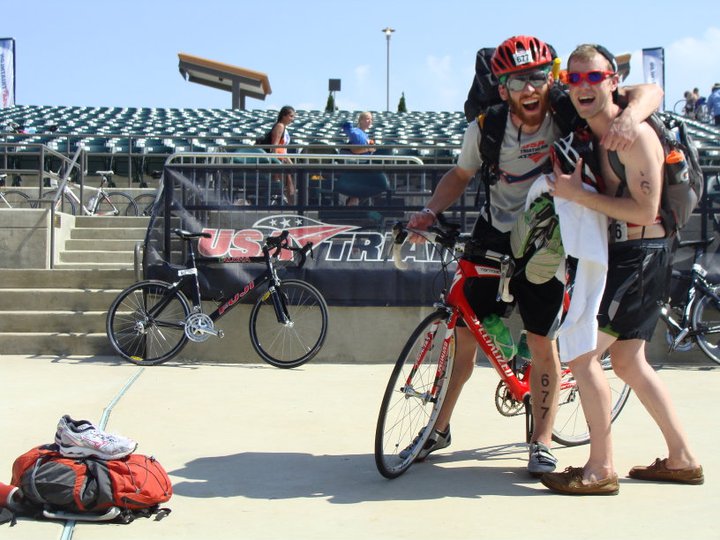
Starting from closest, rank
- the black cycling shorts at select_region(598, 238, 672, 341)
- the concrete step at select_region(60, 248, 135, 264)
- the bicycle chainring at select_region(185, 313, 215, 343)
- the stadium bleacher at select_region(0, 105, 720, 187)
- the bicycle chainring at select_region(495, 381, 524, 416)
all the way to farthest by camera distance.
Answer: the black cycling shorts at select_region(598, 238, 672, 341)
the bicycle chainring at select_region(495, 381, 524, 416)
the bicycle chainring at select_region(185, 313, 215, 343)
the concrete step at select_region(60, 248, 135, 264)
the stadium bleacher at select_region(0, 105, 720, 187)

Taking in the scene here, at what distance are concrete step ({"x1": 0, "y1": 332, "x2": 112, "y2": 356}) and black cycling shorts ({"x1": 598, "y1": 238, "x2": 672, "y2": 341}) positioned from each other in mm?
5532

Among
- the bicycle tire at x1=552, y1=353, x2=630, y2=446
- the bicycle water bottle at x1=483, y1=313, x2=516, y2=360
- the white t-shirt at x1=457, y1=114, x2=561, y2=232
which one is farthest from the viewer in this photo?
the bicycle tire at x1=552, y1=353, x2=630, y2=446

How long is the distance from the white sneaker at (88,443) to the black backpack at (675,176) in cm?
235

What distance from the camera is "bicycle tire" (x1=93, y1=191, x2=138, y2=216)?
49.4ft

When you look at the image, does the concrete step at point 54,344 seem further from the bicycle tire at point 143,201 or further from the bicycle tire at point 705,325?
the bicycle tire at point 143,201

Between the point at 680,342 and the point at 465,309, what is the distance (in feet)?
13.9

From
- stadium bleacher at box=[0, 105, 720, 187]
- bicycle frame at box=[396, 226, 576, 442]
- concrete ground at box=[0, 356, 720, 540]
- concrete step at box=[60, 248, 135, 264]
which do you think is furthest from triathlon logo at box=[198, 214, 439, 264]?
stadium bleacher at box=[0, 105, 720, 187]

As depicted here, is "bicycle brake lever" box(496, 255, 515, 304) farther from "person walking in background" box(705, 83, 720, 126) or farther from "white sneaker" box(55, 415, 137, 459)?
"person walking in background" box(705, 83, 720, 126)

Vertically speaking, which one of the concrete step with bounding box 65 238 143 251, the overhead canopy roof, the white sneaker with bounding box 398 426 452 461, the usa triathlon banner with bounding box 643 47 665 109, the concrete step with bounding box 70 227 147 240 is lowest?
the white sneaker with bounding box 398 426 452 461

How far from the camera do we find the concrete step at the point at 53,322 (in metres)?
8.73

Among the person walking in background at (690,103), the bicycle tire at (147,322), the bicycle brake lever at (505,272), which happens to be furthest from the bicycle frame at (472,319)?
the person walking in background at (690,103)

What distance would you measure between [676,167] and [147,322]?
5310 mm

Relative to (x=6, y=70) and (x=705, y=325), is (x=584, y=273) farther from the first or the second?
(x=6, y=70)

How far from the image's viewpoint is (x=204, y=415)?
593 centimetres
